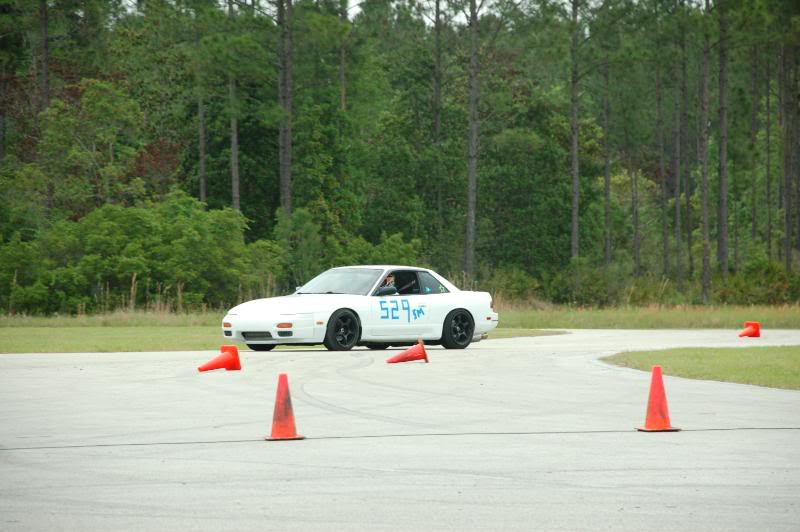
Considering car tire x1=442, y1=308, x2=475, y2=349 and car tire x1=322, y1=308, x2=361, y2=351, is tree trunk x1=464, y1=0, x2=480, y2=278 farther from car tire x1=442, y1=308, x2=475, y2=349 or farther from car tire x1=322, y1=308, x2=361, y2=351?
car tire x1=322, y1=308, x2=361, y2=351

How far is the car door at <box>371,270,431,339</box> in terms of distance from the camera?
23.6 meters

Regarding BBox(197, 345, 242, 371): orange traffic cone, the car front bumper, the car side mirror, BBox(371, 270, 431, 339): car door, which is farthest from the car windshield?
BBox(197, 345, 242, 371): orange traffic cone

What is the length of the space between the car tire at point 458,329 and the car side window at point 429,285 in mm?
472

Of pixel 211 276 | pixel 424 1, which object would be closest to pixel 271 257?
pixel 211 276

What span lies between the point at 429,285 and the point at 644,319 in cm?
1416

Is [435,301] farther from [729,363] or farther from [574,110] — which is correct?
[574,110]

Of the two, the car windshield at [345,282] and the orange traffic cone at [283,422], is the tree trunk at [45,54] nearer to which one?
the car windshield at [345,282]

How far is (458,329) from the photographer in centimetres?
2488

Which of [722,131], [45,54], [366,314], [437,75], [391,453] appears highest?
[437,75]

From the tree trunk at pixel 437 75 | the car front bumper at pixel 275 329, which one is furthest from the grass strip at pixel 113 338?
the tree trunk at pixel 437 75

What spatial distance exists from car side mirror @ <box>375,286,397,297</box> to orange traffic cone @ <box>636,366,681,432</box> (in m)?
11.5

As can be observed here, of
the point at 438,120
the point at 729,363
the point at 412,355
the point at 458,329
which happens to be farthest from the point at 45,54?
the point at 729,363

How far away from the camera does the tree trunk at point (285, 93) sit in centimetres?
5112

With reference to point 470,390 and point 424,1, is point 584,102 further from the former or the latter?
point 470,390
